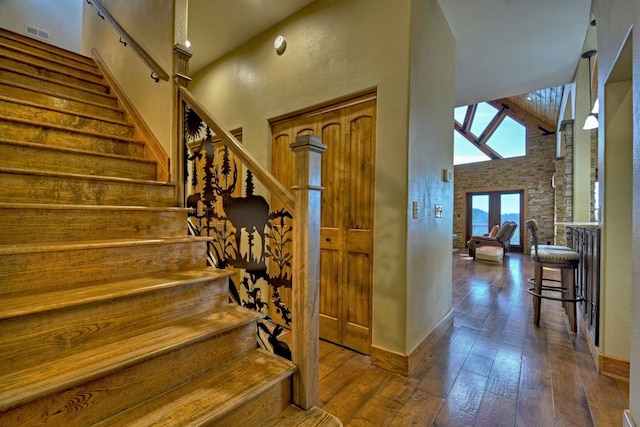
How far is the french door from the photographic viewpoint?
9531 millimetres

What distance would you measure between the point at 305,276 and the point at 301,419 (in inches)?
25.7

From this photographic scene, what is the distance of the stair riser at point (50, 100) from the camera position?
2.31m

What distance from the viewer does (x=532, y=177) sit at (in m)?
9.21

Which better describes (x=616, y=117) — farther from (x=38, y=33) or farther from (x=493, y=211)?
(x=493, y=211)

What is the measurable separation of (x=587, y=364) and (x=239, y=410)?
258 centimetres

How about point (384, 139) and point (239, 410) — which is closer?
point (239, 410)

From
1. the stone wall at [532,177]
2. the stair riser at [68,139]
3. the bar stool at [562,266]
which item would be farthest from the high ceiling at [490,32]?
the stone wall at [532,177]

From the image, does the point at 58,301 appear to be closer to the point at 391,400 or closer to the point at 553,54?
the point at 391,400

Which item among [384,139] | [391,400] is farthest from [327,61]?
[391,400]

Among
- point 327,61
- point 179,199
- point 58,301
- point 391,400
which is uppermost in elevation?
point 327,61

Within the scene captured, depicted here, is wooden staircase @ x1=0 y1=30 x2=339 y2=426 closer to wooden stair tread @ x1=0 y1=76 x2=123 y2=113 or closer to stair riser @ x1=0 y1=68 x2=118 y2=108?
wooden stair tread @ x1=0 y1=76 x2=123 y2=113

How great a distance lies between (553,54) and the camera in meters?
3.47

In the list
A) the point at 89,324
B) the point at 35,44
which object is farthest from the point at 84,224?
the point at 35,44

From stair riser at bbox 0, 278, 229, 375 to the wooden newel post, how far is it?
0.55 metres
